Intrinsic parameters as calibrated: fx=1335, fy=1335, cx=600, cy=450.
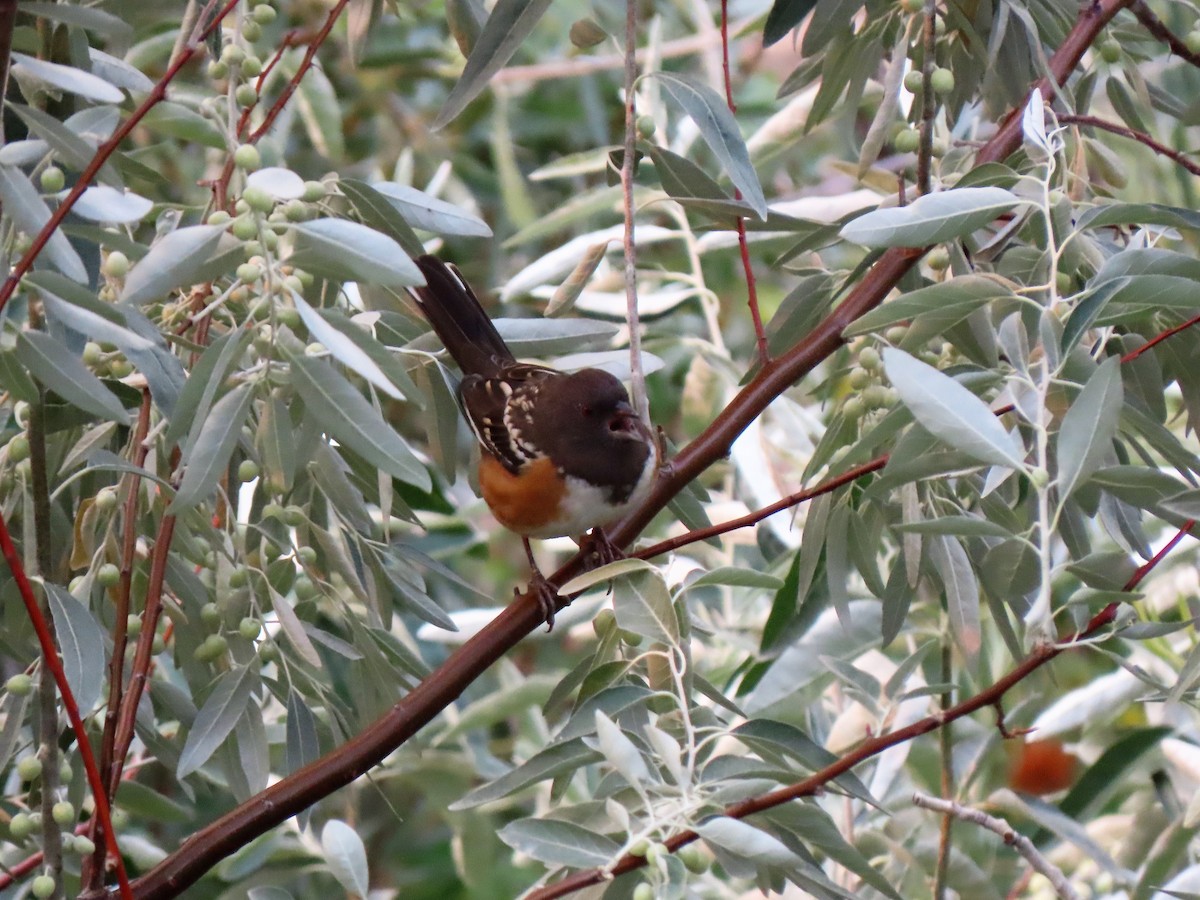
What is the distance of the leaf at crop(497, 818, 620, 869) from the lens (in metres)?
1.20

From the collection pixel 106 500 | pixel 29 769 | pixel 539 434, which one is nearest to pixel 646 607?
pixel 106 500

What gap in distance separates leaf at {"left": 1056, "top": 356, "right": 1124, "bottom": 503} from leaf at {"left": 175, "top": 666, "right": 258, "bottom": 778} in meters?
0.93

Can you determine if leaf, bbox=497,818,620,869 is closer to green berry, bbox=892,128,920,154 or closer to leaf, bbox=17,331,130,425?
leaf, bbox=17,331,130,425

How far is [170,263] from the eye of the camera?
118 cm

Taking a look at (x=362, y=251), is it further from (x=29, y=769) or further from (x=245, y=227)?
(x=29, y=769)

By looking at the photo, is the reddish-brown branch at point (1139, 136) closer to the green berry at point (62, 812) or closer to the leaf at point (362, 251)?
the leaf at point (362, 251)

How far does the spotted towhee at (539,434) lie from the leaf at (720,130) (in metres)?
0.52

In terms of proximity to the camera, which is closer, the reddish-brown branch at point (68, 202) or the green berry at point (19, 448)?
the reddish-brown branch at point (68, 202)

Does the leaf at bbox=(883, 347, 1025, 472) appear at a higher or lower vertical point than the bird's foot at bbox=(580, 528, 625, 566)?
higher

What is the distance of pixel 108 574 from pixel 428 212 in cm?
57

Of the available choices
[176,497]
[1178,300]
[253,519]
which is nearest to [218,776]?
[253,519]

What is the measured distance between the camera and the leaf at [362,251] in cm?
116

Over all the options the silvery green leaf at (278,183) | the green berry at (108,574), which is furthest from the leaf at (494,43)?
the green berry at (108,574)

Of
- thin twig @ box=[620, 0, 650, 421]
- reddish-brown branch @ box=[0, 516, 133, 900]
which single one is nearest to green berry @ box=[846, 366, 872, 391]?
thin twig @ box=[620, 0, 650, 421]
